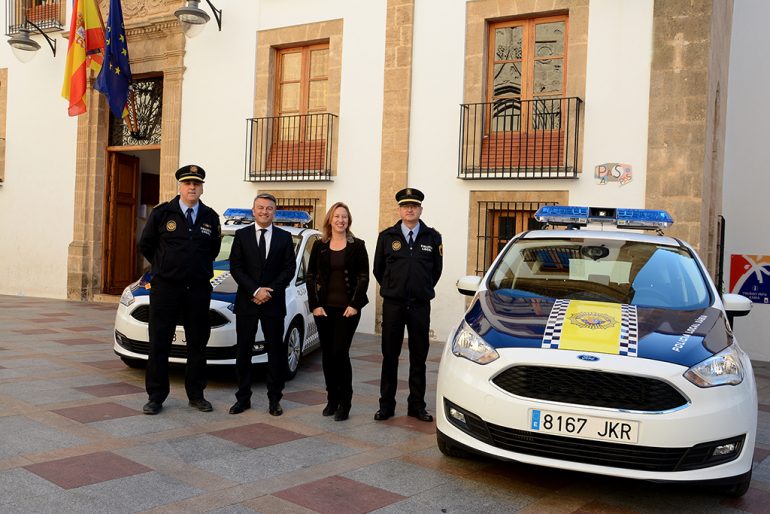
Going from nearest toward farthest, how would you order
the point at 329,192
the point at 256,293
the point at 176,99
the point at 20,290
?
the point at 256,293 < the point at 329,192 < the point at 176,99 < the point at 20,290

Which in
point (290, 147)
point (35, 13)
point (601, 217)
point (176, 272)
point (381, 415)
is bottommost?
point (381, 415)

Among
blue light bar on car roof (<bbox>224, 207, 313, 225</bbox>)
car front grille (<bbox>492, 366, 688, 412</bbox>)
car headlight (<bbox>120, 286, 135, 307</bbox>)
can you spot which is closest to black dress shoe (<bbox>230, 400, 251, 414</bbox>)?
car headlight (<bbox>120, 286, 135, 307</bbox>)

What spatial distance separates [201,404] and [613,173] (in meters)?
6.80

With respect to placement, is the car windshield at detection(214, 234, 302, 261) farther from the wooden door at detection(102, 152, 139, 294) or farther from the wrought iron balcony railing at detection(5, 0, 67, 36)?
the wrought iron balcony railing at detection(5, 0, 67, 36)

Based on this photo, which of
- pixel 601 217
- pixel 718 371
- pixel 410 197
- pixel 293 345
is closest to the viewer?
pixel 718 371

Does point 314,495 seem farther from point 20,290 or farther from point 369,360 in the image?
point 20,290

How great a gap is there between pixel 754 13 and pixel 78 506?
13.5m

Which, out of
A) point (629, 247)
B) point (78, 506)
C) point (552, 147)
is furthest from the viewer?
point (552, 147)

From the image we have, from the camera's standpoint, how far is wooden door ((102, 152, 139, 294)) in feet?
51.1

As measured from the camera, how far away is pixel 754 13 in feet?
42.0

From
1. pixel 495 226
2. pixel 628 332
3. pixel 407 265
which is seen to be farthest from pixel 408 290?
pixel 495 226

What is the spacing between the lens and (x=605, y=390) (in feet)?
12.1

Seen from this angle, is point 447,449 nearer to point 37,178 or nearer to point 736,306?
point 736,306

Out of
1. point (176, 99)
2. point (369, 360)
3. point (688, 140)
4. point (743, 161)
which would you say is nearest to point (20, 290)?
point (176, 99)
